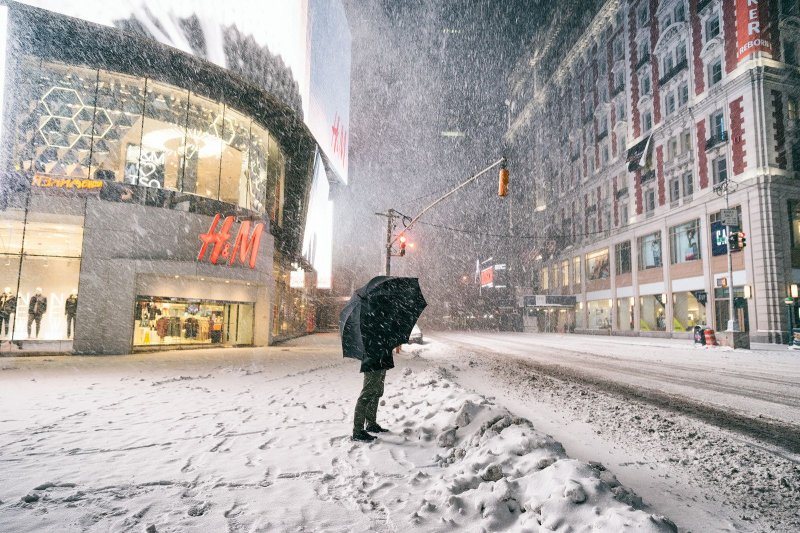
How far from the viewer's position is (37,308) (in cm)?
1543

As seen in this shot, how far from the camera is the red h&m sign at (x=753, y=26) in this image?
25.1 m

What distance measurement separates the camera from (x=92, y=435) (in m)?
5.09

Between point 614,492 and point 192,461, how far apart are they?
3752 millimetres

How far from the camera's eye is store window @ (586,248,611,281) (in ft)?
133

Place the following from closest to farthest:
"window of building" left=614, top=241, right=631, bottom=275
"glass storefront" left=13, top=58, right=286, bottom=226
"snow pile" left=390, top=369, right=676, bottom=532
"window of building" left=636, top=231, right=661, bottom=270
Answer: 1. "snow pile" left=390, top=369, right=676, bottom=532
2. "glass storefront" left=13, top=58, right=286, bottom=226
3. "window of building" left=636, top=231, right=661, bottom=270
4. "window of building" left=614, top=241, right=631, bottom=275

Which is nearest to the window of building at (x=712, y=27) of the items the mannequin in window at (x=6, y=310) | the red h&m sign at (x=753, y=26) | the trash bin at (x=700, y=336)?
the red h&m sign at (x=753, y=26)

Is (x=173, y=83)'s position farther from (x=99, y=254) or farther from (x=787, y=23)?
(x=787, y=23)

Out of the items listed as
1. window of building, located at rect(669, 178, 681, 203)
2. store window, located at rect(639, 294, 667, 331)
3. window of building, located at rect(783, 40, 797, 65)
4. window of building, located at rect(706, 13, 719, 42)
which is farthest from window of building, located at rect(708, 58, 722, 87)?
store window, located at rect(639, 294, 667, 331)

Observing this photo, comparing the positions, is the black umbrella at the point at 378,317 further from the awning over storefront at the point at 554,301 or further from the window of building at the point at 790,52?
the awning over storefront at the point at 554,301

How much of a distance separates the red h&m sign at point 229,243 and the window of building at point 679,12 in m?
34.2

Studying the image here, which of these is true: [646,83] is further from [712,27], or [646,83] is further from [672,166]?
[672,166]

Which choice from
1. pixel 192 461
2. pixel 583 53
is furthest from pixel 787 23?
pixel 192 461

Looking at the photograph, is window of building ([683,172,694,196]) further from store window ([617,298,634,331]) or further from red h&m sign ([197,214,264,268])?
red h&m sign ([197,214,264,268])

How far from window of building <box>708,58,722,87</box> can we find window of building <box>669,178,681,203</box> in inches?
266
